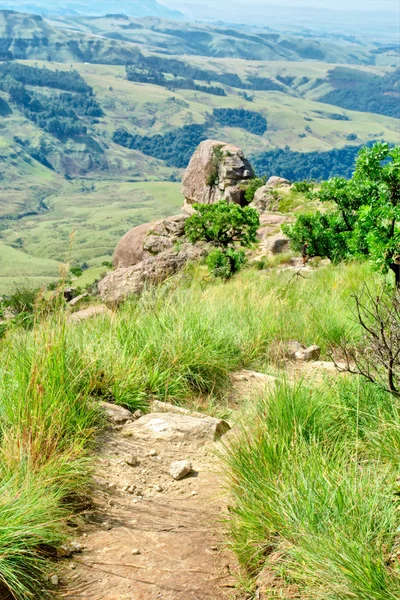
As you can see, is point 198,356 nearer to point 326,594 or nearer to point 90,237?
point 326,594

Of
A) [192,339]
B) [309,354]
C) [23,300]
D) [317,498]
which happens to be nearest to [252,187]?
[23,300]

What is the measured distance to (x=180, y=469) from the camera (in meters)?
4.25

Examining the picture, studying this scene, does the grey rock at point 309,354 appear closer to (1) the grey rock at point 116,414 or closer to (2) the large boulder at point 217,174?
(1) the grey rock at point 116,414

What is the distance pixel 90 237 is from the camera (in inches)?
7628

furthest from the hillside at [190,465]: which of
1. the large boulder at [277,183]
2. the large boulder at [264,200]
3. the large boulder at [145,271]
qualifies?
the large boulder at [277,183]

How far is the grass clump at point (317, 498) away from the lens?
2.60 meters

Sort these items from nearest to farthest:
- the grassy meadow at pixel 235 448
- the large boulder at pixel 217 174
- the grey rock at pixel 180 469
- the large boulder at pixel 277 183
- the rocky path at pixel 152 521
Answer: the grassy meadow at pixel 235 448 → the rocky path at pixel 152 521 → the grey rock at pixel 180 469 → the large boulder at pixel 277 183 → the large boulder at pixel 217 174

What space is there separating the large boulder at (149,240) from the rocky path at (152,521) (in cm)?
2428

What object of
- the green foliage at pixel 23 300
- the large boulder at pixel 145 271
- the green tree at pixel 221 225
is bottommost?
the green foliage at pixel 23 300

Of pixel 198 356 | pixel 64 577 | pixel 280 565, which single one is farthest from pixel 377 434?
pixel 198 356

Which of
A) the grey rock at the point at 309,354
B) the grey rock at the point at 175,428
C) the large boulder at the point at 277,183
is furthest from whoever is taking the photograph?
the large boulder at the point at 277,183

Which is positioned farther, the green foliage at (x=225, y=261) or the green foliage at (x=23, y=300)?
the green foliage at (x=23, y=300)

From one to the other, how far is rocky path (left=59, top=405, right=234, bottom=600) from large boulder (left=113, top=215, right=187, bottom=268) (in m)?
24.3

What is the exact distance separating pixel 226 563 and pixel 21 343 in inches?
119
